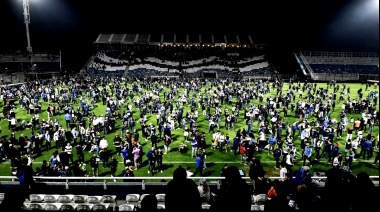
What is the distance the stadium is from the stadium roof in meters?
0.45

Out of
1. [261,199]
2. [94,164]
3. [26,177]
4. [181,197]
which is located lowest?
[261,199]

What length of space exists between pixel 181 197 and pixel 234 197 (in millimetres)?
870

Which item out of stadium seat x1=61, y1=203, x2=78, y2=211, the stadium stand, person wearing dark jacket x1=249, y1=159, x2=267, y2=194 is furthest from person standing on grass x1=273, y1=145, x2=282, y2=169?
the stadium stand

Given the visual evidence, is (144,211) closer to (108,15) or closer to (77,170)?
(77,170)

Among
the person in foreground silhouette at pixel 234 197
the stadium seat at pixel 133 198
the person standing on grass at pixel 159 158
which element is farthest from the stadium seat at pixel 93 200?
the person standing on grass at pixel 159 158

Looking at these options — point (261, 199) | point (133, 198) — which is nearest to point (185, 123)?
point (133, 198)

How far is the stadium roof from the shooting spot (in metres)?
70.9

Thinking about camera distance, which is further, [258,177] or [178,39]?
[178,39]

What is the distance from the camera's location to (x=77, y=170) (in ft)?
41.7

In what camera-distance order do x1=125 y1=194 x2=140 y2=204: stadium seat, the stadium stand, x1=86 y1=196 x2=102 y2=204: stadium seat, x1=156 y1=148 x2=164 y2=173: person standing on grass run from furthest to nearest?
the stadium stand
x1=156 y1=148 x2=164 y2=173: person standing on grass
x1=125 y1=194 x2=140 y2=204: stadium seat
x1=86 y1=196 x2=102 y2=204: stadium seat

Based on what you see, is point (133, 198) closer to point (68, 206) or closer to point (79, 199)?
point (79, 199)

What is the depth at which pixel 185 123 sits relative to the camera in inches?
882

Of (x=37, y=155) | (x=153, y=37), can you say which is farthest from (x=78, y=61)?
(x=37, y=155)

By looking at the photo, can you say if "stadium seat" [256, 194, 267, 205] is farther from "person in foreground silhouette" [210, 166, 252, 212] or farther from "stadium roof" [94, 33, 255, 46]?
"stadium roof" [94, 33, 255, 46]
